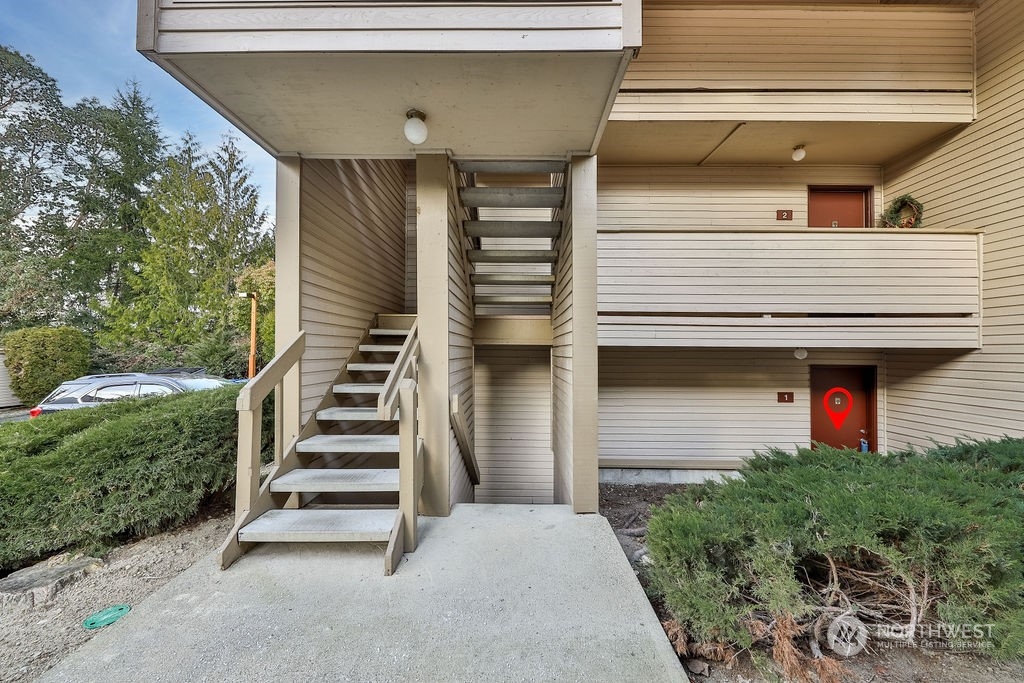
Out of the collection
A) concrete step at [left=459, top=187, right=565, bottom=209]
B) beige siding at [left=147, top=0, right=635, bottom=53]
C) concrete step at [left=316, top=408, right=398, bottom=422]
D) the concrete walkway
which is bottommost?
the concrete walkway

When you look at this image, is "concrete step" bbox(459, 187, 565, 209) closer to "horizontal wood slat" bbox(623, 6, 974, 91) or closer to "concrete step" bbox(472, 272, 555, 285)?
"concrete step" bbox(472, 272, 555, 285)

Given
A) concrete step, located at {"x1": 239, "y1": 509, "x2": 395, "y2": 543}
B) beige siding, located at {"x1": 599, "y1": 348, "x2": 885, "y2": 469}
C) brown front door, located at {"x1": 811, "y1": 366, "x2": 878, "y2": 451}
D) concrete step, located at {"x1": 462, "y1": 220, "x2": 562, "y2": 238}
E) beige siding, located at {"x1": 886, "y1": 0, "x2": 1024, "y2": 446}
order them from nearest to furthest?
concrete step, located at {"x1": 239, "y1": 509, "x2": 395, "y2": 543} → concrete step, located at {"x1": 462, "y1": 220, "x2": 562, "y2": 238} → beige siding, located at {"x1": 886, "y1": 0, "x2": 1024, "y2": 446} → beige siding, located at {"x1": 599, "y1": 348, "x2": 885, "y2": 469} → brown front door, located at {"x1": 811, "y1": 366, "x2": 878, "y2": 451}

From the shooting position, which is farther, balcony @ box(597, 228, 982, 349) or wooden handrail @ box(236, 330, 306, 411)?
balcony @ box(597, 228, 982, 349)

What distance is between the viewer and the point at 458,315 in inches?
142

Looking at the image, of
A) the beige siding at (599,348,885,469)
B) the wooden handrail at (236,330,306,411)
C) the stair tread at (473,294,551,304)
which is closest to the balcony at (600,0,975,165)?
the stair tread at (473,294,551,304)

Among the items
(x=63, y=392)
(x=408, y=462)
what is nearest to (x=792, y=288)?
(x=408, y=462)

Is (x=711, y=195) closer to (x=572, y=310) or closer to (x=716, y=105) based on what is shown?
(x=716, y=105)

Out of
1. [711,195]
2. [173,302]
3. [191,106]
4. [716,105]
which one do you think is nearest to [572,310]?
[716,105]

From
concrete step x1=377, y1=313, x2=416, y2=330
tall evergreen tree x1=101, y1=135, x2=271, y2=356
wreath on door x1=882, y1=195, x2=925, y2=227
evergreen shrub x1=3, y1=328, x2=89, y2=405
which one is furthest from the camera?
tall evergreen tree x1=101, y1=135, x2=271, y2=356

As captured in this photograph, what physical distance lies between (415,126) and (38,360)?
13965 millimetres

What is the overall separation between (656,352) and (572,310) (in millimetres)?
2849

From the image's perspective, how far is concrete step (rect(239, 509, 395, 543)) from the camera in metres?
2.19

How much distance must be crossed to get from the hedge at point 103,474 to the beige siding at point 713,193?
4991mm

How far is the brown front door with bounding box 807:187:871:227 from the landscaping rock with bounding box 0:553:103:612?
8.11 meters
